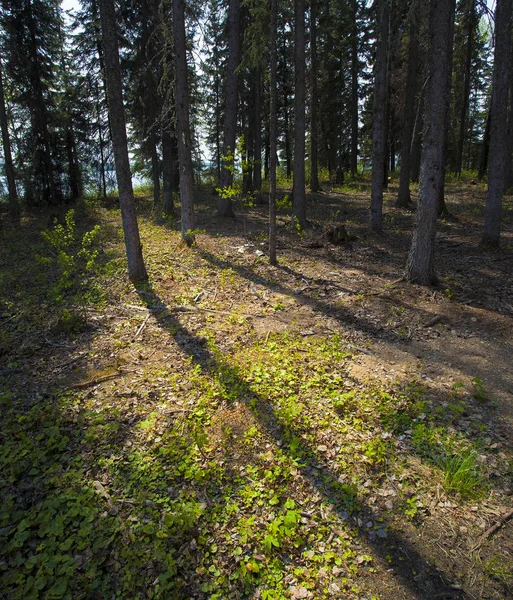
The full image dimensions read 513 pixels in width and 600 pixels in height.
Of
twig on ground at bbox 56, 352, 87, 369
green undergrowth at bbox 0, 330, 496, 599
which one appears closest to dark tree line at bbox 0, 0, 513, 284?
twig on ground at bbox 56, 352, 87, 369

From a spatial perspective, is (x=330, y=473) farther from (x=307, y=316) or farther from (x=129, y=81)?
(x=129, y=81)

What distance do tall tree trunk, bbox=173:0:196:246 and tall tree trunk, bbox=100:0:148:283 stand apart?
10.0 ft

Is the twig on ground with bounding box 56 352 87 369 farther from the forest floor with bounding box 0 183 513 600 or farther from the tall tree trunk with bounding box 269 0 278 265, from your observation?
the tall tree trunk with bounding box 269 0 278 265

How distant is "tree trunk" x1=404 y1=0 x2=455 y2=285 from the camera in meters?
6.97

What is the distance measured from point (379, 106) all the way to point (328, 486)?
1204 centimetres

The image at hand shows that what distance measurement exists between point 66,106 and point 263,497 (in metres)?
24.6

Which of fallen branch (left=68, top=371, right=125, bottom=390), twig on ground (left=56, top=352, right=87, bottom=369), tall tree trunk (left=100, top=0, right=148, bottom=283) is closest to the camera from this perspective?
fallen branch (left=68, top=371, right=125, bottom=390)

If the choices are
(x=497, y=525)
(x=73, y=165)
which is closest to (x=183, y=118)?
(x=497, y=525)

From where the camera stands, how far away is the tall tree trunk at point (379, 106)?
1129cm

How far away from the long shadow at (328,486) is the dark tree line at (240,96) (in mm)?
4335

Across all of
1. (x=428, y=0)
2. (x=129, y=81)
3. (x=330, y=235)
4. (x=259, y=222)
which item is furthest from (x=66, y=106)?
(x=428, y=0)

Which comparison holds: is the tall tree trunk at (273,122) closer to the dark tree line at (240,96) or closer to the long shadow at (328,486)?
the dark tree line at (240,96)

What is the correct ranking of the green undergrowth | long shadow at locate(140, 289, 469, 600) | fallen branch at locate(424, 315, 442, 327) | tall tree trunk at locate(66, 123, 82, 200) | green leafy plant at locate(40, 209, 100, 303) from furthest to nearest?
tall tree trunk at locate(66, 123, 82, 200), green leafy plant at locate(40, 209, 100, 303), fallen branch at locate(424, 315, 442, 327), the green undergrowth, long shadow at locate(140, 289, 469, 600)

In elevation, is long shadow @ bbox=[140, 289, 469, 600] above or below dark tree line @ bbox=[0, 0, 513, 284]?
below
